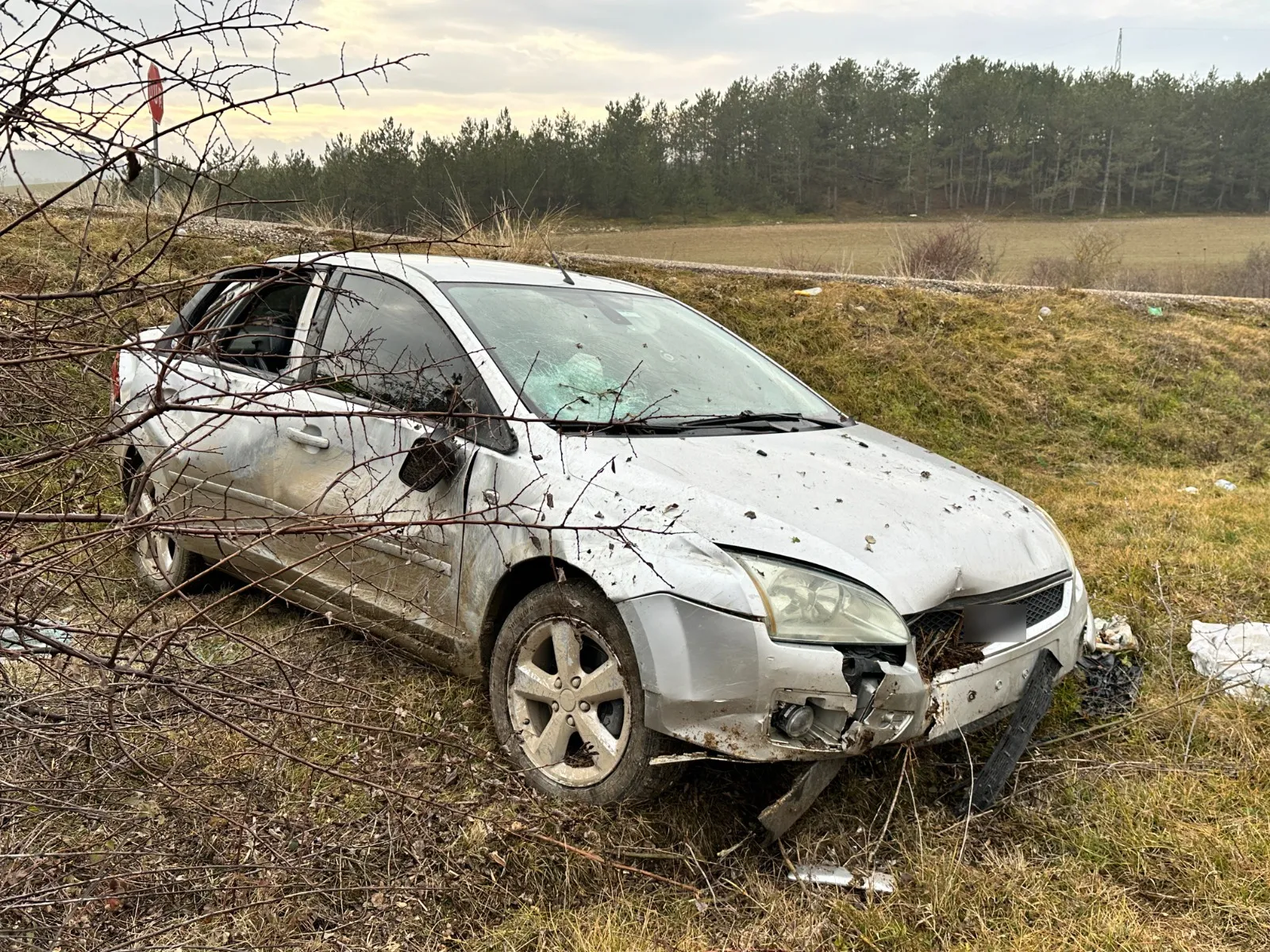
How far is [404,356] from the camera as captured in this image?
10.5ft

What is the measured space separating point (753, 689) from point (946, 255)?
40.2ft

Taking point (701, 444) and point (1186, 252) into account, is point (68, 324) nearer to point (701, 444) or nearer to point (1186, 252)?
point (701, 444)

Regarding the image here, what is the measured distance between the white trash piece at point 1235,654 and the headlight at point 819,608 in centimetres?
188

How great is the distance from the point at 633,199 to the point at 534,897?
30059 mm

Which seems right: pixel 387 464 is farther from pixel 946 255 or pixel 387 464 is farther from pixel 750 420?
pixel 946 255

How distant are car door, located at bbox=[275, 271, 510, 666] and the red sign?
Answer: 92cm

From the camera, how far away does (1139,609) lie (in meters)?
4.18

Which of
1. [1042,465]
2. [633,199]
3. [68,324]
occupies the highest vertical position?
[633,199]

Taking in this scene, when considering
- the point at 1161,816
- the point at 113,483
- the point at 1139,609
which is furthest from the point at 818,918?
the point at 1139,609

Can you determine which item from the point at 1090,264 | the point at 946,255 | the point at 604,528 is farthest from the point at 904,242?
the point at 604,528

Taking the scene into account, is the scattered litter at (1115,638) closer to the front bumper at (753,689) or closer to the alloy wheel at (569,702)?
the front bumper at (753,689)

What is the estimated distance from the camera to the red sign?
1.63 meters

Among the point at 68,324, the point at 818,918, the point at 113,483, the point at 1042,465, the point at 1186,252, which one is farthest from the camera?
the point at 1186,252

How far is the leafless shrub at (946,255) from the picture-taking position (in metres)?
12.6
